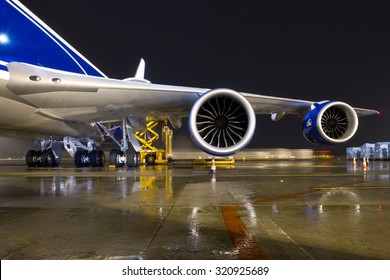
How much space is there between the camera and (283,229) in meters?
4.73

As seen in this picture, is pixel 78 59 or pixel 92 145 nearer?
pixel 78 59

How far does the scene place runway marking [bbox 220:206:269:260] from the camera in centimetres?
363

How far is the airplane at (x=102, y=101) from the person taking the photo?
9.60m

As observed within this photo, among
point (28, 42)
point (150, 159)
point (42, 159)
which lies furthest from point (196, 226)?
point (150, 159)

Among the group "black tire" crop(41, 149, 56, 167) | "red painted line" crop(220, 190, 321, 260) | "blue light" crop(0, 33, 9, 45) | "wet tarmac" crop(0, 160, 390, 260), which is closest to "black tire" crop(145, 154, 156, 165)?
"black tire" crop(41, 149, 56, 167)

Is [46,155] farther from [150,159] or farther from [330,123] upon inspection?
[330,123]

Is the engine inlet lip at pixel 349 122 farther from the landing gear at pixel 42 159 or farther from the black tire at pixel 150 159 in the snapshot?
the black tire at pixel 150 159

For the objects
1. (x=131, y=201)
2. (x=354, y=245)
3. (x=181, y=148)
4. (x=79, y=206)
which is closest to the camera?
(x=354, y=245)

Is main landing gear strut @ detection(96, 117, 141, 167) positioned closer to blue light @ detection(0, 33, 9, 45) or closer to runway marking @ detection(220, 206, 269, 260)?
blue light @ detection(0, 33, 9, 45)

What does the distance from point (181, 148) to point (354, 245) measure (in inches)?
2180

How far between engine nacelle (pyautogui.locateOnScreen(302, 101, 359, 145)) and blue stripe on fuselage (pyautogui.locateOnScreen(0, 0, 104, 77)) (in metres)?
8.13

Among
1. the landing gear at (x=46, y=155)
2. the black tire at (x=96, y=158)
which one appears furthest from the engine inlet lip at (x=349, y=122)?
the landing gear at (x=46, y=155)
